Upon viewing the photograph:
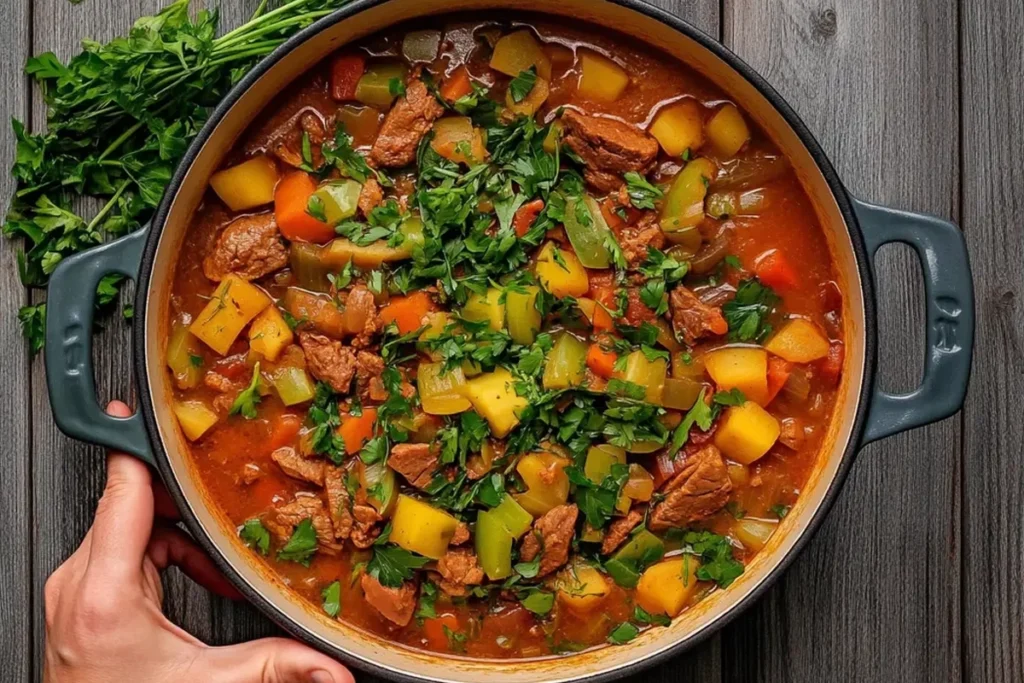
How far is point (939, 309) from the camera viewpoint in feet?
8.75

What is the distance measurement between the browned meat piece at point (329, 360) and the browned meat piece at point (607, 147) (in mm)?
922

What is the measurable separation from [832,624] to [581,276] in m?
1.48

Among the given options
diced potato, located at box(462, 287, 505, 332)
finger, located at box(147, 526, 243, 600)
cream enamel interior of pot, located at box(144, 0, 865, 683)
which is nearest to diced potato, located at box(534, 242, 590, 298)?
diced potato, located at box(462, 287, 505, 332)

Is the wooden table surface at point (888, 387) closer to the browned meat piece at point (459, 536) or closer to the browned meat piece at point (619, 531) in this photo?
the browned meat piece at point (619, 531)

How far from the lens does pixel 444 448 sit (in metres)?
2.94

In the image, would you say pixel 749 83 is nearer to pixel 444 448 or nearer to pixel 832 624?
pixel 444 448

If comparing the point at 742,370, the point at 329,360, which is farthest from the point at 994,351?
the point at 329,360

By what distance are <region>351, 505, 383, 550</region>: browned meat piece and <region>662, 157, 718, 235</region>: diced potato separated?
123cm

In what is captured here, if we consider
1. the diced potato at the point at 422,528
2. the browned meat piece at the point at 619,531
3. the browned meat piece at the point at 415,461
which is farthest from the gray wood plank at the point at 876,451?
the browned meat piece at the point at 415,461

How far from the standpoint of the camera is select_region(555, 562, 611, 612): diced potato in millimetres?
2982


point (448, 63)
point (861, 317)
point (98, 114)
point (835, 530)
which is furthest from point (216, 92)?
point (835, 530)

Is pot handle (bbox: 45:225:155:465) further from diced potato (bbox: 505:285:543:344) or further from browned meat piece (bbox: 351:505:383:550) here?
diced potato (bbox: 505:285:543:344)

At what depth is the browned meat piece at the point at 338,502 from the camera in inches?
115

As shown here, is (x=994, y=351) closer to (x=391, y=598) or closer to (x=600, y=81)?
(x=600, y=81)
